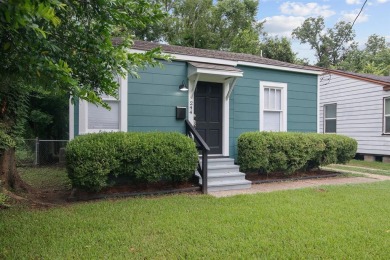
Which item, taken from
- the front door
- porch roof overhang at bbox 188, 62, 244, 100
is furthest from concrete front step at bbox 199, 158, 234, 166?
porch roof overhang at bbox 188, 62, 244, 100

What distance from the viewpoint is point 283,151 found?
7.18m

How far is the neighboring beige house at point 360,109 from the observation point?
1091cm

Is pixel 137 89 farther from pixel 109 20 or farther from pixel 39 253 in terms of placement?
pixel 39 253

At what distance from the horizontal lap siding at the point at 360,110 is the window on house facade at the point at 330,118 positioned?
9.0 inches

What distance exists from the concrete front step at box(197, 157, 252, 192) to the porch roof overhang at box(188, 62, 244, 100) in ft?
5.84

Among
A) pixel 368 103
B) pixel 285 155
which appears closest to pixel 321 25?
pixel 368 103

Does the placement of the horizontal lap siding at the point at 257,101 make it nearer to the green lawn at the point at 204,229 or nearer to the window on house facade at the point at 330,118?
the green lawn at the point at 204,229

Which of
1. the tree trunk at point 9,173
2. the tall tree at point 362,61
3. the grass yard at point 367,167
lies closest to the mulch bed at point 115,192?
the tree trunk at point 9,173

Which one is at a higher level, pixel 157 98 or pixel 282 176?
pixel 157 98

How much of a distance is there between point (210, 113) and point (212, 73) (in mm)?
1173

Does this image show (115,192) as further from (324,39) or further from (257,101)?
(324,39)

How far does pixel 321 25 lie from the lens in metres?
31.7

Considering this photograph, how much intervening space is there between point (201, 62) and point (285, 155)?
3.18 meters

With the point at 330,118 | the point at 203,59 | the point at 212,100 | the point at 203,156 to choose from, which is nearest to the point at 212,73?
the point at 203,59
